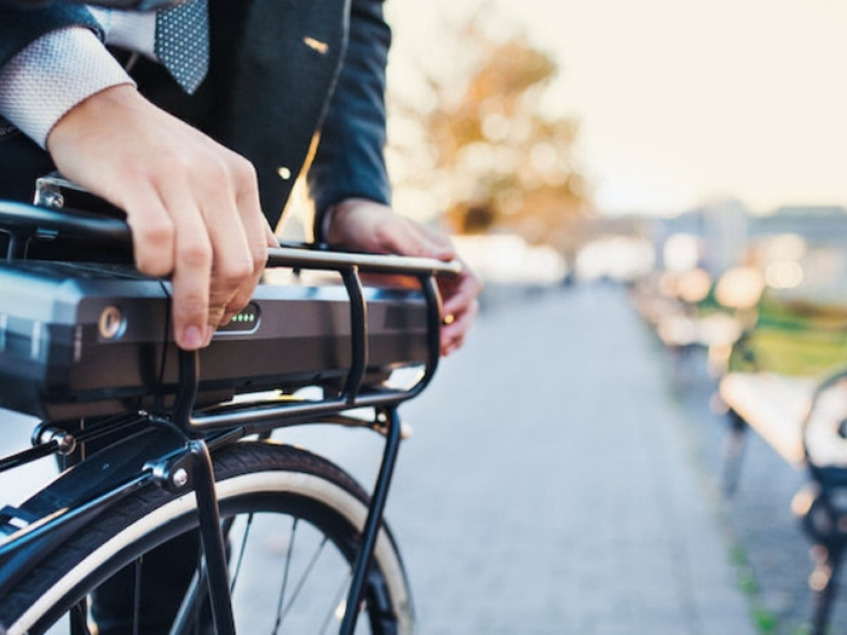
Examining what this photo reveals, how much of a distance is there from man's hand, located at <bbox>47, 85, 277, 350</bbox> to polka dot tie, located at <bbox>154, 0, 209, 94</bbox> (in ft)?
0.90

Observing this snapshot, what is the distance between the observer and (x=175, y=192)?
0.73 metres

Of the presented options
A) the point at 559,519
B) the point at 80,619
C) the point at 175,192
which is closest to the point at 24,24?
the point at 175,192

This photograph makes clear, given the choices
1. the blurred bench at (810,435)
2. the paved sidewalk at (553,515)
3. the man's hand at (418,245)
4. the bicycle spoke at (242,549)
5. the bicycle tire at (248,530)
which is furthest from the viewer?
the paved sidewalk at (553,515)

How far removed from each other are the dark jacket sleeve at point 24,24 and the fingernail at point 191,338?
29 cm

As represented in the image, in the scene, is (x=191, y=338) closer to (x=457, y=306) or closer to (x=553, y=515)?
(x=457, y=306)

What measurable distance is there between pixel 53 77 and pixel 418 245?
0.70m

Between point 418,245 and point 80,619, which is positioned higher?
point 418,245

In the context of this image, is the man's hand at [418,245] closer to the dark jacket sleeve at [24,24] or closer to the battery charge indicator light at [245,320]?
the battery charge indicator light at [245,320]

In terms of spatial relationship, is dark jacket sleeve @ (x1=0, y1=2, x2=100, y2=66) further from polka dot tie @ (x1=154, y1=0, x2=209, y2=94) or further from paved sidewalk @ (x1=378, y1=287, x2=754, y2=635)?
paved sidewalk @ (x1=378, y1=287, x2=754, y2=635)

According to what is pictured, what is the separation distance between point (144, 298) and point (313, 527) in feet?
2.08

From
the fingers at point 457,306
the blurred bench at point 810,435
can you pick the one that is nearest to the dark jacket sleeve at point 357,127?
the fingers at point 457,306

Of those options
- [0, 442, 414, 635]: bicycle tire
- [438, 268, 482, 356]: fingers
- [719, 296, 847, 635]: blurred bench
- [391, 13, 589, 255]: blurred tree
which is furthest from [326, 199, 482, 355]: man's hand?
[391, 13, 589, 255]: blurred tree

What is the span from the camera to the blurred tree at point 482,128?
21906 millimetres

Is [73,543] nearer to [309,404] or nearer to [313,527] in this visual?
[309,404]
